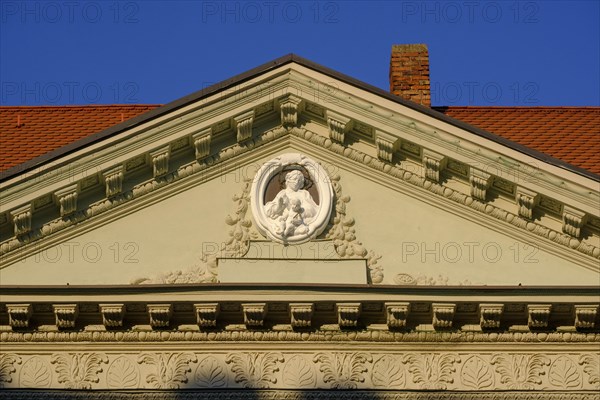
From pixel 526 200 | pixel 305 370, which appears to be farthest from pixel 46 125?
pixel 526 200

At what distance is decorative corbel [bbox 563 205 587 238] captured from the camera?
2019cm

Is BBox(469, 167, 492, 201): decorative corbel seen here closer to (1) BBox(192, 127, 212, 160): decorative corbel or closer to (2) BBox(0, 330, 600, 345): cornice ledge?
(2) BBox(0, 330, 600, 345): cornice ledge

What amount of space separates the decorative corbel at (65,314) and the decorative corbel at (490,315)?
4.87 metres

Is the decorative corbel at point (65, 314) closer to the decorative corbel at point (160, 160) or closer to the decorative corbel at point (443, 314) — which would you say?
the decorative corbel at point (160, 160)

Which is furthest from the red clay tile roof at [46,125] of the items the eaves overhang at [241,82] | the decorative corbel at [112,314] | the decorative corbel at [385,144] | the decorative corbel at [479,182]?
the decorative corbel at [479,182]

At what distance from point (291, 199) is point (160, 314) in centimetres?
226

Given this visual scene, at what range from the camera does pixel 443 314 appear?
64.8 feet

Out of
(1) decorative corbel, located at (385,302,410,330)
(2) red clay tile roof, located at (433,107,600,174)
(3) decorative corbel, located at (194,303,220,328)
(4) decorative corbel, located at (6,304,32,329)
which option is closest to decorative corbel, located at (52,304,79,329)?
(4) decorative corbel, located at (6,304,32,329)

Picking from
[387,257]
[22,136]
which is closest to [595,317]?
[387,257]

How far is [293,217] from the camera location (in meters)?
20.5

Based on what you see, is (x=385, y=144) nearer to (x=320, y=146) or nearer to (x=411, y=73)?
(x=320, y=146)

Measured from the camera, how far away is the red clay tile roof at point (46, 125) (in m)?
23.1

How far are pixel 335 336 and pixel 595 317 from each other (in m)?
3.14

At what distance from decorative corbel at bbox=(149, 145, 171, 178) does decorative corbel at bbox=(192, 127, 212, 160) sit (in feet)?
1.13
